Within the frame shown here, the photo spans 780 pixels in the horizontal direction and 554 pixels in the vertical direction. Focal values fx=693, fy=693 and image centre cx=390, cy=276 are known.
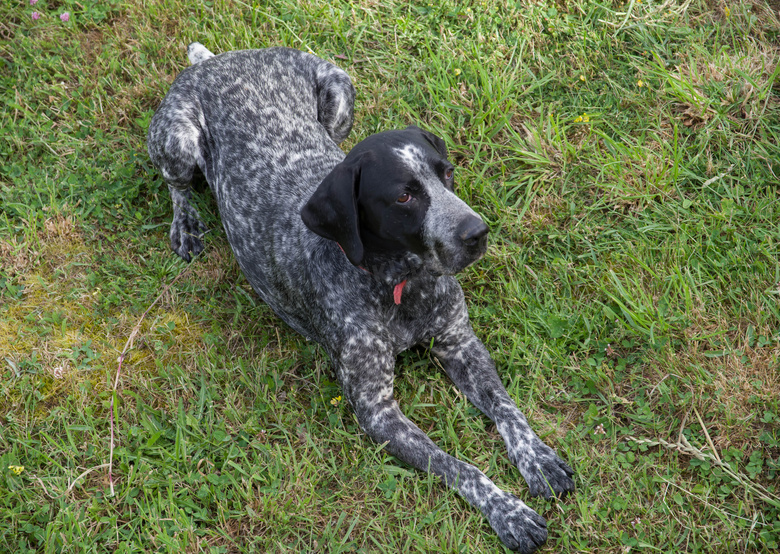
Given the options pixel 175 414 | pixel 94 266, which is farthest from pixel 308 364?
pixel 94 266

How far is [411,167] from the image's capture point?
3166 mm

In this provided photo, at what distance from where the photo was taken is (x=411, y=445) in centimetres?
341

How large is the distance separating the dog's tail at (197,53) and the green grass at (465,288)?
206 mm

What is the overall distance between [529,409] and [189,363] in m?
1.91

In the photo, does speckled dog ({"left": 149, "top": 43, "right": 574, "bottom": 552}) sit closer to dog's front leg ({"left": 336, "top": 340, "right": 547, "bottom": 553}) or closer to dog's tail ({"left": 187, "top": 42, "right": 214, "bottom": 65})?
dog's front leg ({"left": 336, "top": 340, "right": 547, "bottom": 553})

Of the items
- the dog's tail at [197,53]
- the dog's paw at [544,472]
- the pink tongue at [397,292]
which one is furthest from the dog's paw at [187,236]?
the dog's paw at [544,472]

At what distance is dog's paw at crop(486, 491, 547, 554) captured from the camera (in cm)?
307

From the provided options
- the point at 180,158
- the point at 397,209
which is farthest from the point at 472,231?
the point at 180,158

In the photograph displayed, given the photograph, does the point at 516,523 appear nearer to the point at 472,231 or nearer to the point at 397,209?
the point at 472,231

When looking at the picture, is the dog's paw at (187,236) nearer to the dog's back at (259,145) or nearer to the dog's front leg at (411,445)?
the dog's back at (259,145)

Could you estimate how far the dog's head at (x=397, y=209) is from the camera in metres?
3.12

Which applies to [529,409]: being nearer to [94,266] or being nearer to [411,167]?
[411,167]

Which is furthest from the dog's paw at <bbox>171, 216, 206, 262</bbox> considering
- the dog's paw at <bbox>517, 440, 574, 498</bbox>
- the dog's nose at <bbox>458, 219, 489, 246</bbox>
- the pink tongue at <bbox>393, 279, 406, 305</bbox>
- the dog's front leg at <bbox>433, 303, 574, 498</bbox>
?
the dog's paw at <bbox>517, 440, 574, 498</bbox>

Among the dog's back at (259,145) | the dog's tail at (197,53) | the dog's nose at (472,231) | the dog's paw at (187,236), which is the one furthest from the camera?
the dog's tail at (197,53)
